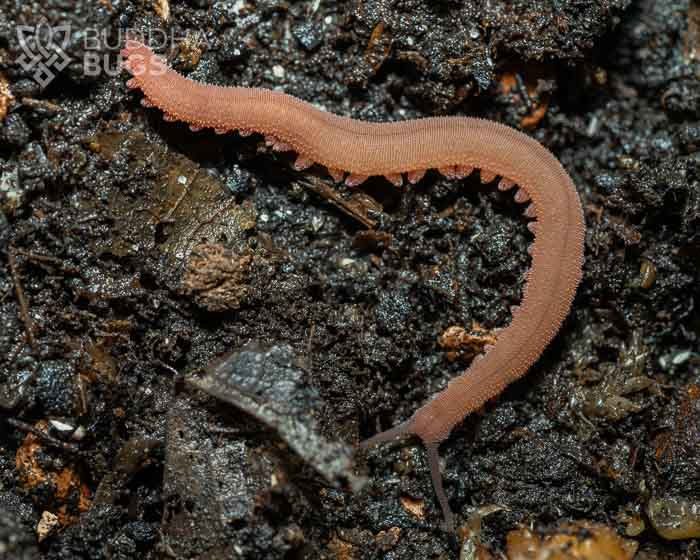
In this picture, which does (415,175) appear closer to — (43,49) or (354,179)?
(354,179)

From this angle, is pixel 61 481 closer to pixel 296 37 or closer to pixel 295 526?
pixel 295 526

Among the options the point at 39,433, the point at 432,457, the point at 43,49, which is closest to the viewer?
the point at 39,433

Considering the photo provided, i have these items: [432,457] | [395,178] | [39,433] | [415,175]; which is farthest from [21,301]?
[432,457]

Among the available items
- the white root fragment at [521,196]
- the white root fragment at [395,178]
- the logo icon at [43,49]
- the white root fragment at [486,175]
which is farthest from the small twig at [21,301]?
the white root fragment at [521,196]

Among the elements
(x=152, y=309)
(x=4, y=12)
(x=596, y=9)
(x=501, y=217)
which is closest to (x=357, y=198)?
(x=501, y=217)

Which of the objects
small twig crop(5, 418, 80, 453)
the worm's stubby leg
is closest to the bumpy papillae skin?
the worm's stubby leg

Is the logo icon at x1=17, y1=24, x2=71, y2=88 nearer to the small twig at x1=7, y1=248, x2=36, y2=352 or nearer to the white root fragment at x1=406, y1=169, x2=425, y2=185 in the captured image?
the small twig at x1=7, y1=248, x2=36, y2=352
